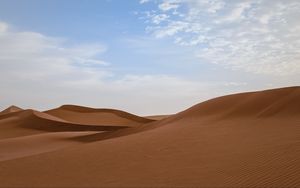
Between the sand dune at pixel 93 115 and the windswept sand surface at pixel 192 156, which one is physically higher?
the sand dune at pixel 93 115

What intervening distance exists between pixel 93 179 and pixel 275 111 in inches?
361

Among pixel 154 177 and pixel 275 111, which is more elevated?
pixel 275 111

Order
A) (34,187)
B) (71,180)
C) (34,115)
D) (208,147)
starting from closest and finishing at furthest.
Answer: (34,187) → (71,180) → (208,147) → (34,115)

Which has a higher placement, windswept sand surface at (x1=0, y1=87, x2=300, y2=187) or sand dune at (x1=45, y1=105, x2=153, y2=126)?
sand dune at (x1=45, y1=105, x2=153, y2=126)

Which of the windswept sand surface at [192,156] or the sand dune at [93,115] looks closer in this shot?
the windswept sand surface at [192,156]

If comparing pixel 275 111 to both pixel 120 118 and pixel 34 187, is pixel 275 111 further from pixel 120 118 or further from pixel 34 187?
pixel 120 118

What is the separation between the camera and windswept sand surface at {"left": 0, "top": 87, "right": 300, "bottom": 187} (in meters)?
7.25

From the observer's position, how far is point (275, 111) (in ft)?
48.5

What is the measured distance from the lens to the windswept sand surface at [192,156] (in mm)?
7254

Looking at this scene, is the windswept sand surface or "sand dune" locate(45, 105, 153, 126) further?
"sand dune" locate(45, 105, 153, 126)

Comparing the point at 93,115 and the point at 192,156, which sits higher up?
the point at 93,115

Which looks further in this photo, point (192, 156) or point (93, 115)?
point (93, 115)

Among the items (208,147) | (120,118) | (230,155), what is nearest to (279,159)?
(230,155)

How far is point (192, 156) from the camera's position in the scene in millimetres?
9250
